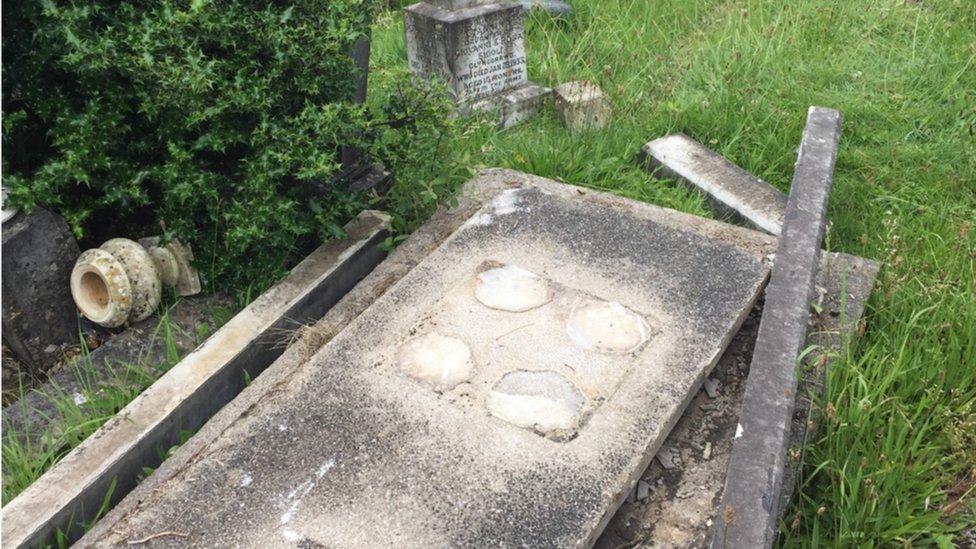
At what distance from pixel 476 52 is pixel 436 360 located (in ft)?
7.86

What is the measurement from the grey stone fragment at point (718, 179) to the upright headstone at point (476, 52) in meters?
0.86

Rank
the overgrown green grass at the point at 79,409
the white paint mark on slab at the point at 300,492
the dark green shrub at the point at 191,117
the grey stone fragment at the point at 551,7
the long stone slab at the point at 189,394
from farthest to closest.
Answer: the grey stone fragment at the point at 551,7
the dark green shrub at the point at 191,117
the overgrown green grass at the point at 79,409
the long stone slab at the point at 189,394
the white paint mark on slab at the point at 300,492

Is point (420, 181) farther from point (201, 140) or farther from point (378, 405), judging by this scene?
point (378, 405)

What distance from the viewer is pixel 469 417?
2176 millimetres

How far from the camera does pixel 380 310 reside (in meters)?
2.54

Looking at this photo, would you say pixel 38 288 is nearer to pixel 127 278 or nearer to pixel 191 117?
pixel 127 278

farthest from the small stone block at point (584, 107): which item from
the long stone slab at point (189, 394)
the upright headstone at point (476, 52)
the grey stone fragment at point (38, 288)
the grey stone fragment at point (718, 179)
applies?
the grey stone fragment at point (38, 288)

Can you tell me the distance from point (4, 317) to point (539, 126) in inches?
100

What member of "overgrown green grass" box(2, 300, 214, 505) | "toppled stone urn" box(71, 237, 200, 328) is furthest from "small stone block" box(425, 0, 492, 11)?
"overgrown green grass" box(2, 300, 214, 505)

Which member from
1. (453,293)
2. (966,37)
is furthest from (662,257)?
(966,37)

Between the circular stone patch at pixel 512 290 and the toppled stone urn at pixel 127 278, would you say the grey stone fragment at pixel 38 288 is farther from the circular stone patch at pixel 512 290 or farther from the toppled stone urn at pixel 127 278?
the circular stone patch at pixel 512 290

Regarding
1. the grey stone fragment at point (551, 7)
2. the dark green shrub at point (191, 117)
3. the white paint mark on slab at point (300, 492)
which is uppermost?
the dark green shrub at point (191, 117)

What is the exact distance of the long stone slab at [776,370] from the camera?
178 cm

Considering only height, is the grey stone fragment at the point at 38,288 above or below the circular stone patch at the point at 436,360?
above
